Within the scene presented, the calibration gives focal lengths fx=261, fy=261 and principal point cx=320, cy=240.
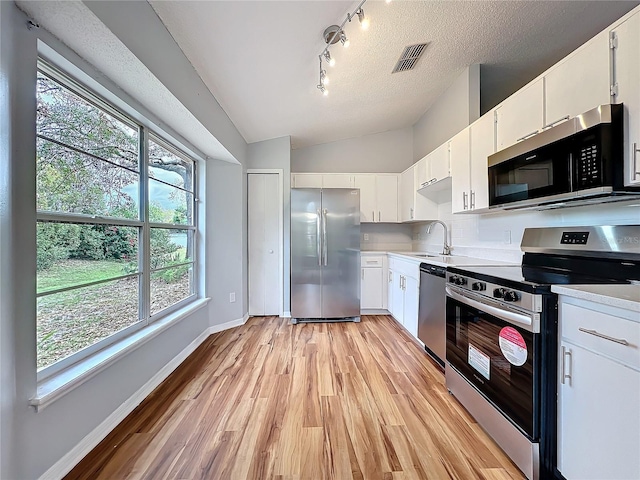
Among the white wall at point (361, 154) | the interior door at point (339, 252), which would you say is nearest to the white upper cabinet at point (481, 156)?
the interior door at point (339, 252)

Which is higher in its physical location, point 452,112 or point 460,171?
point 452,112

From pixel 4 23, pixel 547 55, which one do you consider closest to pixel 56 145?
pixel 4 23

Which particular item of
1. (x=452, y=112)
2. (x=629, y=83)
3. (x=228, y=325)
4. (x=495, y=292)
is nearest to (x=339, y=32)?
(x=629, y=83)

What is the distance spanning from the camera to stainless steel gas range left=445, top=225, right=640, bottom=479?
3.83ft

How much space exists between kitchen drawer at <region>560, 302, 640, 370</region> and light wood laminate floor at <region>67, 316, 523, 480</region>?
30.2 inches

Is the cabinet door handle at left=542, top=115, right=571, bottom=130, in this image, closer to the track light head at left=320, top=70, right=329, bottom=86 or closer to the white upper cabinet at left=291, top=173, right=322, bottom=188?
the track light head at left=320, top=70, right=329, bottom=86

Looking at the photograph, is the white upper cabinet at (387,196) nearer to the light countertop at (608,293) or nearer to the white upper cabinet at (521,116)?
the white upper cabinet at (521,116)

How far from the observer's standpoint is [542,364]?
1.17 metres

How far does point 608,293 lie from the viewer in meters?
0.97

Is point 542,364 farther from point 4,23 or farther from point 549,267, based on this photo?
point 4,23

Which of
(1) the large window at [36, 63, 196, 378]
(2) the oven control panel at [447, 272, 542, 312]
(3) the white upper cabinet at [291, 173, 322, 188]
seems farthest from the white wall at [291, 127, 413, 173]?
(2) the oven control panel at [447, 272, 542, 312]

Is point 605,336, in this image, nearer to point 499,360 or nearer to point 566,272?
point 499,360

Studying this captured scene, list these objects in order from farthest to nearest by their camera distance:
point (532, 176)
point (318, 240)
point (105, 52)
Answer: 1. point (318, 240)
2. point (532, 176)
3. point (105, 52)

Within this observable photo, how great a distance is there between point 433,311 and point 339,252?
1.50 m
